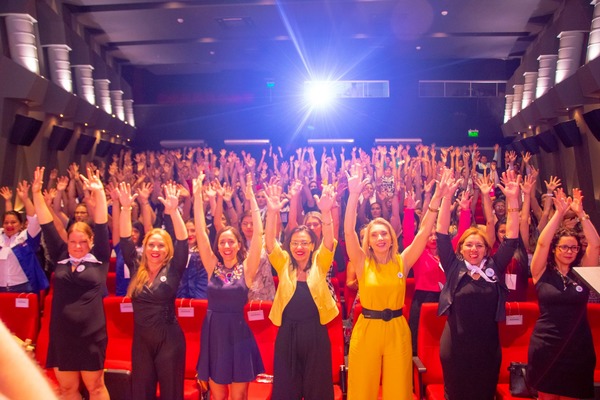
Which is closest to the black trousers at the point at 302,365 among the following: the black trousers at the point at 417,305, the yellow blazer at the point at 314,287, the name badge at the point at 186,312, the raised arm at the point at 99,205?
the yellow blazer at the point at 314,287

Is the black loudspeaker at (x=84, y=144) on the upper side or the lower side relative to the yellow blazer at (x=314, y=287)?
upper

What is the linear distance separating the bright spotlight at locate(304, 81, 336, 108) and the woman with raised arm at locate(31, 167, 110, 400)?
11.9 meters

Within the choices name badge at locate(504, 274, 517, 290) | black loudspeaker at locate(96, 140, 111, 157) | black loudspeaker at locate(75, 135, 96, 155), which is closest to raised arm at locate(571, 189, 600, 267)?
name badge at locate(504, 274, 517, 290)

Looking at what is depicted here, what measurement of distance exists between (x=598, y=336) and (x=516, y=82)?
10.2m

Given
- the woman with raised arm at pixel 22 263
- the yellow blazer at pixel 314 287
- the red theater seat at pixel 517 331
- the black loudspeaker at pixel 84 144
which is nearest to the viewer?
the yellow blazer at pixel 314 287

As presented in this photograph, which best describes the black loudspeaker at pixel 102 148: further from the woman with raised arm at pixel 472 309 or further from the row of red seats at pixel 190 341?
the woman with raised arm at pixel 472 309

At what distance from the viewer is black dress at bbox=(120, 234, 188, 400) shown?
308 centimetres

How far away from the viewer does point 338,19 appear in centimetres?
1059

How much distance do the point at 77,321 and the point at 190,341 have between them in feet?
2.76

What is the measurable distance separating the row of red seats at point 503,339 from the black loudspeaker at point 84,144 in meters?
8.97

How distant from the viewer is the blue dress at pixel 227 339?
3107mm

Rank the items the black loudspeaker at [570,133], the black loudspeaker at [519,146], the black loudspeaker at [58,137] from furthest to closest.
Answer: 1. the black loudspeaker at [519,146]
2. the black loudspeaker at [58,137]
3. the black loudspeaker at [570,133]

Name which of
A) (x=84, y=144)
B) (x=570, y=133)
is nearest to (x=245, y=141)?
(x=84, y=144)

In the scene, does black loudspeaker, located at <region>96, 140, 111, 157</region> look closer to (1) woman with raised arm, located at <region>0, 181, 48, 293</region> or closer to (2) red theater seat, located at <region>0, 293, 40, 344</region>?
(1) woman with raised arm, located at <region>0, 181, 48, 293</region>
